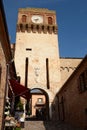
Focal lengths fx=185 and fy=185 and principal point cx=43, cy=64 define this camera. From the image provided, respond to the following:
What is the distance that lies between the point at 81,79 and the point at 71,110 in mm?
3473

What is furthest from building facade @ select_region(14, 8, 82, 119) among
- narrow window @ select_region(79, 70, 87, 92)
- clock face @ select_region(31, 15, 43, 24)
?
narrow window @ select_region(79, 70, 87, 92)

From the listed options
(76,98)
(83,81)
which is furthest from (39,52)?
(83,81)

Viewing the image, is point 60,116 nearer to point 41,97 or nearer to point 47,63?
point 47,63

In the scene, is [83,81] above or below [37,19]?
below

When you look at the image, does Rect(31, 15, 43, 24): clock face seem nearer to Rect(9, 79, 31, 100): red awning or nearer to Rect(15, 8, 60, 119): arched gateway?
Rect(15, 8, 60, 119): arched gateway

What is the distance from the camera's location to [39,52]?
23.5 meters

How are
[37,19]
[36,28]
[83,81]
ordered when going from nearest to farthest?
[83,81]
[36,28]
[37,19]

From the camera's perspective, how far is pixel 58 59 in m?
23.4

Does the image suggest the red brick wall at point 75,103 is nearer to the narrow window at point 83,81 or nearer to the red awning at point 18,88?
the narrow window at point 83,81

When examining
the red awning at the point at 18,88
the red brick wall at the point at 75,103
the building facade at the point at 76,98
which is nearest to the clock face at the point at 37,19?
the red brick wall at the point at 75,103

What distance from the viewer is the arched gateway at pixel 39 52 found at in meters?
22.0

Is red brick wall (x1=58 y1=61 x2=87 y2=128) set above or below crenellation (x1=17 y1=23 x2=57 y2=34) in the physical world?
below

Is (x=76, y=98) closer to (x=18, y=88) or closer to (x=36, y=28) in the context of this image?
(x=18, y=88)

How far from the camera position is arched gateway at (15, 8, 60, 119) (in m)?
22.0
